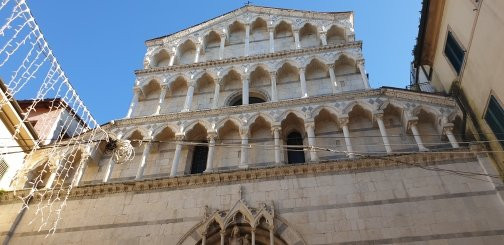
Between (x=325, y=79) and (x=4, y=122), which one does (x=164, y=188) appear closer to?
(x=4, y=122)

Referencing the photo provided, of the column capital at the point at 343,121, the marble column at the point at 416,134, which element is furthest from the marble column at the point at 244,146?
the marble column at the point at 416,134

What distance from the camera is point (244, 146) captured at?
9844 mm

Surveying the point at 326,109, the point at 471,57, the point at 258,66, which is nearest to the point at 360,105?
A: the point at 326,109

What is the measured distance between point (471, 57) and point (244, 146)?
5231 millimetres

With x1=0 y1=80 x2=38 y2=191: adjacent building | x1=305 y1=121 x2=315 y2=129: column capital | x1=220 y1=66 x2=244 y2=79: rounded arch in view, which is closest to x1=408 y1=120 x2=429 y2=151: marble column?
x1=305 y1=121 x2=315 y2=129: column capital

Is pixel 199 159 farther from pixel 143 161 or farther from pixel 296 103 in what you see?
pixel 296 103

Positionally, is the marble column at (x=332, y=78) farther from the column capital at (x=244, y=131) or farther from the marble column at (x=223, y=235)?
the marble column at (x=223, y=235)

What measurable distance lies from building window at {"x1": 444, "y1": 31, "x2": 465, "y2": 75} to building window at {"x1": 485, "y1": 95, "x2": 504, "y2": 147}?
1384mm

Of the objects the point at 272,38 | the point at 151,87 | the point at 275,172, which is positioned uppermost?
the point at 272,38

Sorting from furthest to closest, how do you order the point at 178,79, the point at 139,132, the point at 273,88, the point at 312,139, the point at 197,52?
the point at 197,52 < the point at 178,79 < the point at 273,88 < the point at 139,132 < the point at 312,139

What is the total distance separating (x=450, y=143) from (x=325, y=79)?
395cm

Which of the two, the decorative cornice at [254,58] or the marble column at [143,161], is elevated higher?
the decorative cornice at [254,58]

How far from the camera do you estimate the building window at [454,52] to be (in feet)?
31.0

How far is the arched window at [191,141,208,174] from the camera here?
33.9ft
